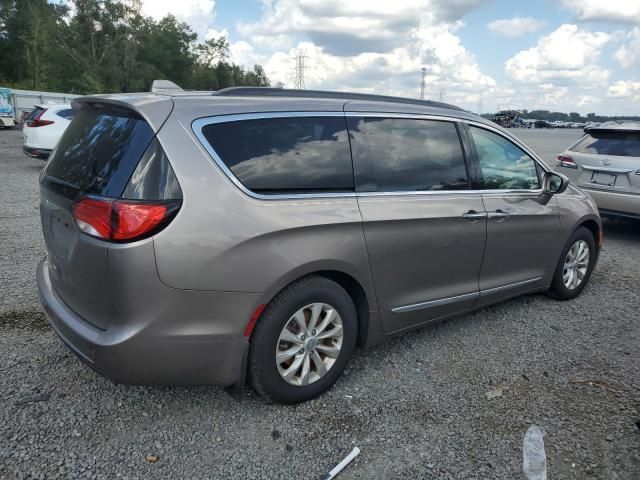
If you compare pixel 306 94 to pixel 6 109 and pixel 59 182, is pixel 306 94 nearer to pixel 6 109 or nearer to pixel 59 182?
pixel 59 182

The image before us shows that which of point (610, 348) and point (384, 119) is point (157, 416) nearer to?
point (384, 119)

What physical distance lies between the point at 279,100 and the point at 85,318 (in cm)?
157

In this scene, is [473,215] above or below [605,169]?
below

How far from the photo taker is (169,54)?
70.6 m

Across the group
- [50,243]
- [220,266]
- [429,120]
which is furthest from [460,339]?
[50,243]

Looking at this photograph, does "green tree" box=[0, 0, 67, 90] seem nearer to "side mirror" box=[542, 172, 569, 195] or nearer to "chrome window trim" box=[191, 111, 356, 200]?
"side mirror" box=[542, 172, 569, 195]

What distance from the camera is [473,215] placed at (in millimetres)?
3711

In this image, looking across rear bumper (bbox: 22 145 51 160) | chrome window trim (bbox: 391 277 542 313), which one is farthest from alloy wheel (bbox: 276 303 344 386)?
rear bumper (bbox: 22 145 51 160)

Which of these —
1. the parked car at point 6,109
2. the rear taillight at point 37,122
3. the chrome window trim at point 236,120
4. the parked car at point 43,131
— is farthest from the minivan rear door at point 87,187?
the parked car at point 6,109

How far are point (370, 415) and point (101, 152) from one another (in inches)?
81.2

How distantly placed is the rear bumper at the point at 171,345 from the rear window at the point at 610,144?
6.47 m

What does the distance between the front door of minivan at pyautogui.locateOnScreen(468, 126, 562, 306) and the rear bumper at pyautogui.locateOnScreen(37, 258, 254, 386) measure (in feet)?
6.97

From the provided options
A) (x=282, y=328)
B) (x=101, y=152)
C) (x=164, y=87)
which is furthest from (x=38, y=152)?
(x=282, y=328)

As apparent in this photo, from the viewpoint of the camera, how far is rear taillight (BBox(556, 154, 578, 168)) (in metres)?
7.51
